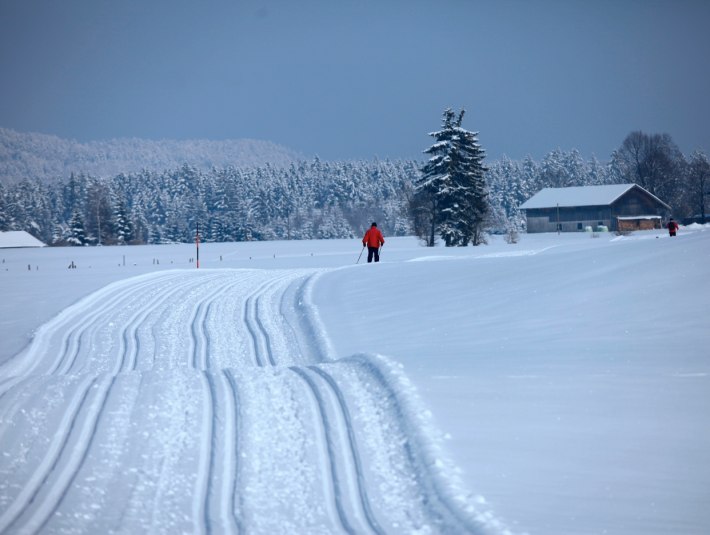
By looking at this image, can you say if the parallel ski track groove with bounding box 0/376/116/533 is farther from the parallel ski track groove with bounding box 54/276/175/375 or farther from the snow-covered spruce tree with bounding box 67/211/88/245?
the snow-covered spruce tree with bounding box 67/211/88/245

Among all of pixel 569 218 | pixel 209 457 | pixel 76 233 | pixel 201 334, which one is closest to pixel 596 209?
pixel 569 218

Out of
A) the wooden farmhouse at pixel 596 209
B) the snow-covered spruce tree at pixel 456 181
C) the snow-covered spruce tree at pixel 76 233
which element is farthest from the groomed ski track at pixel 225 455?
the snow-covered spruce tree at pixel 76 233

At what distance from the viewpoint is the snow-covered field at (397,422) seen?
605cm

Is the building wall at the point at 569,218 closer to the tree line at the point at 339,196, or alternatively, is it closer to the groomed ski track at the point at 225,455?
the tree line at the point at 339,196

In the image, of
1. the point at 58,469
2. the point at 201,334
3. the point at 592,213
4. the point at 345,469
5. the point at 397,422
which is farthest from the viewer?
the point at 592,213

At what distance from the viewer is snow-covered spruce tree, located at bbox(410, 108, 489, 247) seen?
5338 cm

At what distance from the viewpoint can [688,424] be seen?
7.29m

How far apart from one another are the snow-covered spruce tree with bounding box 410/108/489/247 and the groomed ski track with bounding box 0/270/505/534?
43.2 meters

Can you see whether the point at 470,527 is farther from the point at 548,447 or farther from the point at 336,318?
the point at 336,318

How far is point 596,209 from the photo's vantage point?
3268 inches

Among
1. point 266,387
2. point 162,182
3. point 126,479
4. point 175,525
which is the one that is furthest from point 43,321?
point 162,182

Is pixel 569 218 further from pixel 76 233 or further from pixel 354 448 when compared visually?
pixel 354 448

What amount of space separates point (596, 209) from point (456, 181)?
3530cm

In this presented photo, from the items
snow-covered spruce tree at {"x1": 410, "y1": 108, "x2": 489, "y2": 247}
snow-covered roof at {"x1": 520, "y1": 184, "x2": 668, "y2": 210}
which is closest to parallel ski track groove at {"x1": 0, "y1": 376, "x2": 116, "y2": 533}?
snow-covered spruce tree at {"x1": 410, "y1": 108, "x2": 489, "y2": 247}
